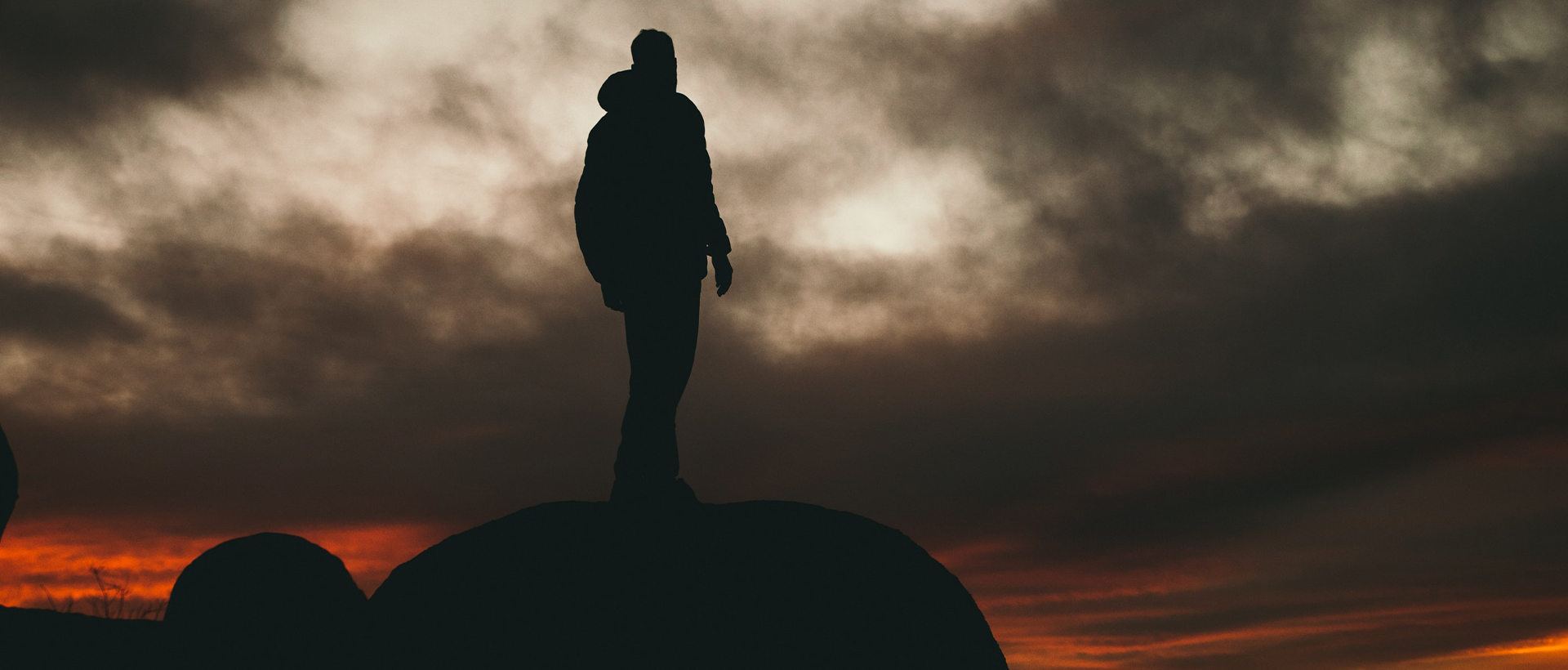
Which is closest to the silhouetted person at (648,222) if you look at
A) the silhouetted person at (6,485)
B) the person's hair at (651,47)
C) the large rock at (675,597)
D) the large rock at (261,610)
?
the person's hair at (651,47)

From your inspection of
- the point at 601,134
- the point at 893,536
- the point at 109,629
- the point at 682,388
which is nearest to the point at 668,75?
the point at 601,134

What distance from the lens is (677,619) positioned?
8.42 meters

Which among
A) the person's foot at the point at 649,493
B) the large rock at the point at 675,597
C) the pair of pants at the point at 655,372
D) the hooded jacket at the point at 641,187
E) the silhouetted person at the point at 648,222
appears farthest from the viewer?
the hooded jacket at the point at 641,187

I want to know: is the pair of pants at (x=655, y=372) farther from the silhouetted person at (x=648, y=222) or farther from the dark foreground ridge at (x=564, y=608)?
the dark foreground ridge at (x=564, y=608)

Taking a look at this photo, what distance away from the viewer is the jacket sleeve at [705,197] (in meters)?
10.5

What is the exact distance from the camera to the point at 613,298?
10539 mm

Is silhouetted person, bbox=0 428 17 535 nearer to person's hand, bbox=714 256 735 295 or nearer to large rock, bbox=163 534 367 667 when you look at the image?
large rock, bbox=163 534 367 667

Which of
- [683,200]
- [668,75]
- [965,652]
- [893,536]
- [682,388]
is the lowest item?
[965,652]

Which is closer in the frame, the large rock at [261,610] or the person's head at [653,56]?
the large rock at [261,610]

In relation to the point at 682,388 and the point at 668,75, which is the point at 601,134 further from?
the point at 682,388

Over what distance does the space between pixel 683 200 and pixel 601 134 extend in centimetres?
93

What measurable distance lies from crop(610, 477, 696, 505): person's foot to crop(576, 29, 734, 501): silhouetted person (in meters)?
0.24

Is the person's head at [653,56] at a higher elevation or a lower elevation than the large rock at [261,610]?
higher

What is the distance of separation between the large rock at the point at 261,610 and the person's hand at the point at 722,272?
412 centimetres
